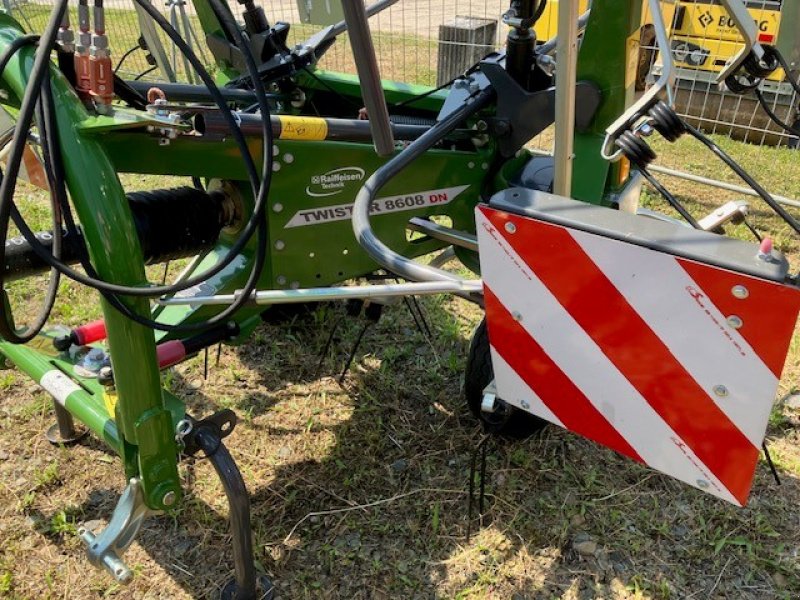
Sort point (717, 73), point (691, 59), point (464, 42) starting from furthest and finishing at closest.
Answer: point (464, 42), point (717, 73), point (691, 59)

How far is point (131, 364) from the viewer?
5.45ft

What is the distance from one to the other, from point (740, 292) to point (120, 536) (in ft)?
4.58

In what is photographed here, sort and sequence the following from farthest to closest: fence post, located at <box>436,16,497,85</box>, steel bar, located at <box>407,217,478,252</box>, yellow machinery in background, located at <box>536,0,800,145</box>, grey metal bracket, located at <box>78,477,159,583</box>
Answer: fence post, located at <box>436,16,497,85</box>
yellow machinery in background, located at <box>536,0,800,145</box>
steel bar, located at <box>407,217,478,252</box>
grey metal bracket, located at <box>78,477,159,583</box>

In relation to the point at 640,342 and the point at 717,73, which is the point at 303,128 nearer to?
the point at 640,342

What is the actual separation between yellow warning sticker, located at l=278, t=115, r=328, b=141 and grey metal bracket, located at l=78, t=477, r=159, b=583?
91 cm

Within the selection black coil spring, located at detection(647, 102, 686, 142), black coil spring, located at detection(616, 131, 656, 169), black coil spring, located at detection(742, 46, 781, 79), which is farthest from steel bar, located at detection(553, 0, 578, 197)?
black coil spring, located at detection(742, 46, 781, 79)

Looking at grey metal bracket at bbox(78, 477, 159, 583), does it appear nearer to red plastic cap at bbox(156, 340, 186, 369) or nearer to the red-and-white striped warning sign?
red plastic cap at bbox(156, 340, 186, 369)

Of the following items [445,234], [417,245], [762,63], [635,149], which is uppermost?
[762,63]

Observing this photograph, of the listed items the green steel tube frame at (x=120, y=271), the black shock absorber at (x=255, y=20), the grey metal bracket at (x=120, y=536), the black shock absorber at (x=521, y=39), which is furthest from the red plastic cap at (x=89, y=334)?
Result: the black shock absorber at (x=521, y=39)

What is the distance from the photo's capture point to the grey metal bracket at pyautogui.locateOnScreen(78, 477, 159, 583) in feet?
5.55

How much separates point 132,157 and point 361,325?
1431mm

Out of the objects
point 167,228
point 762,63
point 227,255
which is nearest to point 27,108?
point 227,255

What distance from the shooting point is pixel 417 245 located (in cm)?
241

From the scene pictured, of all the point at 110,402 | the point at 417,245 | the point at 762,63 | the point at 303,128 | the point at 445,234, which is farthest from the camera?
the point at 417,245
